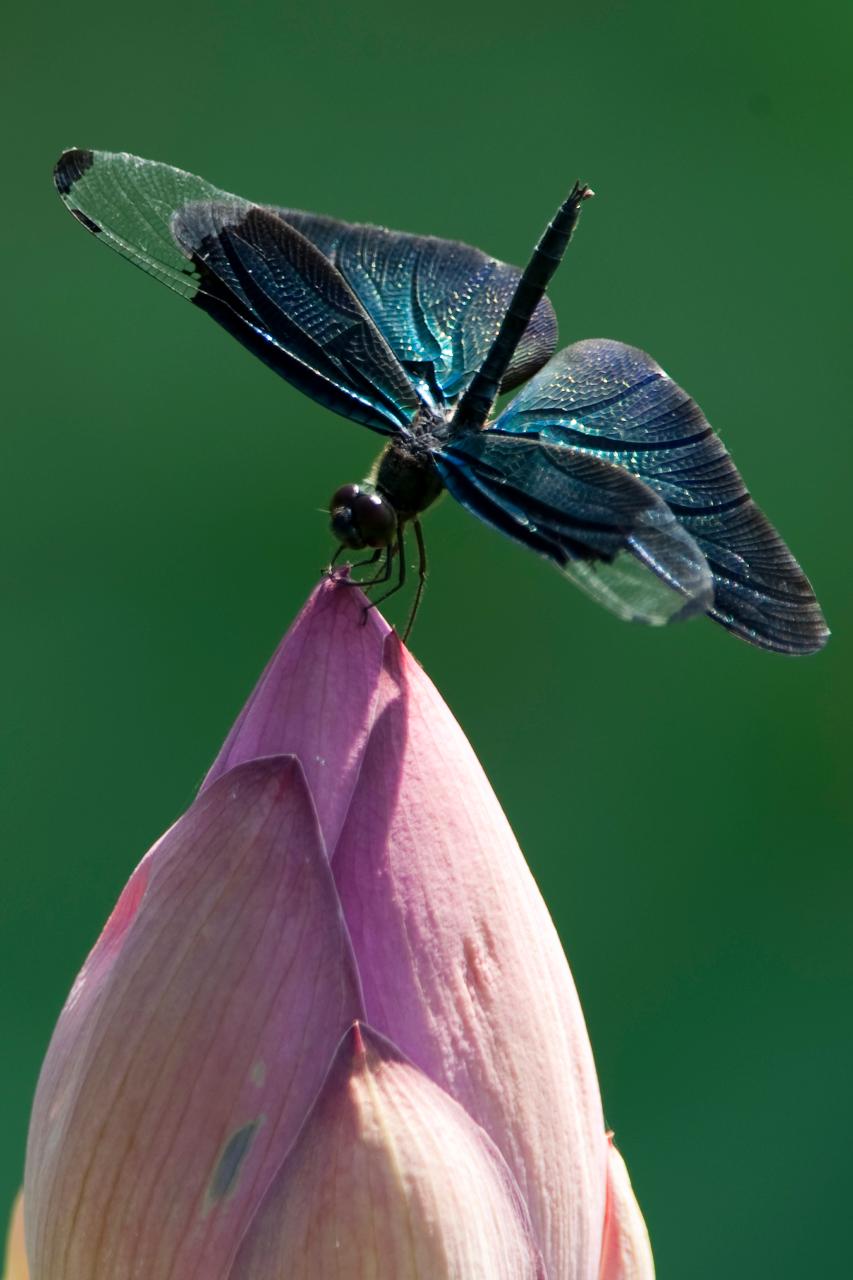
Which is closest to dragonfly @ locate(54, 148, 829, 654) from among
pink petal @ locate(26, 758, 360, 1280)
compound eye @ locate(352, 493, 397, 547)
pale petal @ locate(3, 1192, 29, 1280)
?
compound eye @ locate(352, 493, 397, 547)

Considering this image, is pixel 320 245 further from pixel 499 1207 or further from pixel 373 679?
pixel 499 1207

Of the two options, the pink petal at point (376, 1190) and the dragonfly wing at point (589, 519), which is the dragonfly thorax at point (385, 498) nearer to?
the dragonfly wing at point (589, 519)

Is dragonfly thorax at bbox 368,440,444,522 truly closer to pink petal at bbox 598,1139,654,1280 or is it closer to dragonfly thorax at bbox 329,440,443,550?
dragonfly thorax at bbox 329,440,443,550

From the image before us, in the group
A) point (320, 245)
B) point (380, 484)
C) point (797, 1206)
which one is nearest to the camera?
point (380, 484)

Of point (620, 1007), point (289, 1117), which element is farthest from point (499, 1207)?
point (620, 1007)

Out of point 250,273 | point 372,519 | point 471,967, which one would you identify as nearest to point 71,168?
point 250,273

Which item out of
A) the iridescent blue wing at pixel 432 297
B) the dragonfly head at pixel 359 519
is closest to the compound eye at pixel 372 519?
the dragonfly head at pixel 359 519
